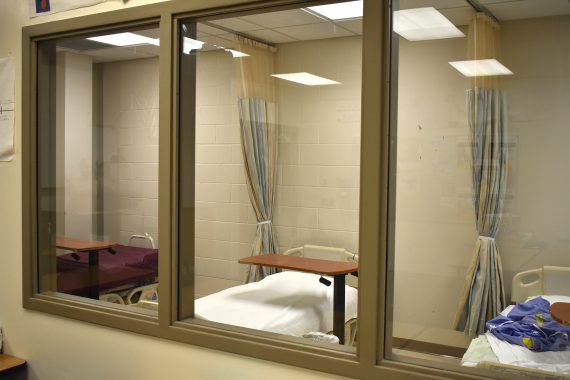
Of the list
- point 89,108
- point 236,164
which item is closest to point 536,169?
point 236,164

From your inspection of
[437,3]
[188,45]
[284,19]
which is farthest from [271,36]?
[437,3]

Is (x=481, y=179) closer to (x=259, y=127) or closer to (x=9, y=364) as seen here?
(x=259, y=127)

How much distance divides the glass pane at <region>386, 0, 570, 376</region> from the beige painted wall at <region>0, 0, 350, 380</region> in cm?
84

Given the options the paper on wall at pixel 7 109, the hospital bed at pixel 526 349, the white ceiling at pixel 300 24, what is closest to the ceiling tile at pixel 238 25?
the white ceiling at pixel 300 24

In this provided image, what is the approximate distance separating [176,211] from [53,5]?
1.23 m

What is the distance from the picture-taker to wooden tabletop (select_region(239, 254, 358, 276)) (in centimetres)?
306

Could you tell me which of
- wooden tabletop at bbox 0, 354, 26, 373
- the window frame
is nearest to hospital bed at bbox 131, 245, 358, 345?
the window frame

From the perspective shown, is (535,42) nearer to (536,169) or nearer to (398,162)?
(536,169)

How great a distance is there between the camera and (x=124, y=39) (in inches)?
114

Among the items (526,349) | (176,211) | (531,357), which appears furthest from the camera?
(176,211)

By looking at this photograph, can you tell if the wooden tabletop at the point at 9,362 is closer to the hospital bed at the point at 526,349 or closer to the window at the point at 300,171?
the window at the point at 300,171

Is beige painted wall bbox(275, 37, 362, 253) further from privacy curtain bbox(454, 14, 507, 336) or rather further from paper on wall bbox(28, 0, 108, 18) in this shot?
paper on wall bbox(28, 0, 108, 18)

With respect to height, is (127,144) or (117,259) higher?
(127,144)

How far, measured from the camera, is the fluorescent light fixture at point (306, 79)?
3750mm
